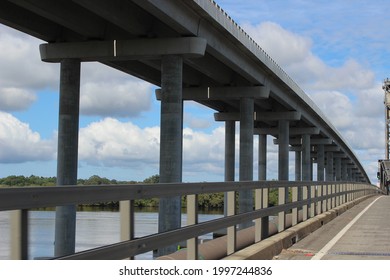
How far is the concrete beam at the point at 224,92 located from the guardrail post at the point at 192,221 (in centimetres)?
3273

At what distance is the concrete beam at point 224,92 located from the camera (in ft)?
130

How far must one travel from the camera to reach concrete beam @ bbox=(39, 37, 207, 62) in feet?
83.9

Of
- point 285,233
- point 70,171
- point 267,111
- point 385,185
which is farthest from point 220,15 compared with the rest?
point 385,185

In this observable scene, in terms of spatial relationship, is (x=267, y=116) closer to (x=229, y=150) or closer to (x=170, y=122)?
(x=229, y=150)

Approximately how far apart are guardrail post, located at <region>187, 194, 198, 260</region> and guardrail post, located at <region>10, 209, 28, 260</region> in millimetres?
3156

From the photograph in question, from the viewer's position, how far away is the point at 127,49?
2597 cm

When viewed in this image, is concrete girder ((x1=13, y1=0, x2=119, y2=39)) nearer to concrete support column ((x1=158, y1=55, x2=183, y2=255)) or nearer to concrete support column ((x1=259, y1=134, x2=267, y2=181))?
concrete support column ((x1=158, y1=55, x2=183, y2=255))

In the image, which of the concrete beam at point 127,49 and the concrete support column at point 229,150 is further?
the concrete support column at point 229,150

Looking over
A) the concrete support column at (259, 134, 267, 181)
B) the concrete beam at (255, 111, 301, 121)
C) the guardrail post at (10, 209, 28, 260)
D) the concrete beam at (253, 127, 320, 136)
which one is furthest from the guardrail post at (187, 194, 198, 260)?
the concrete support column at (259, 134, 267, 181)

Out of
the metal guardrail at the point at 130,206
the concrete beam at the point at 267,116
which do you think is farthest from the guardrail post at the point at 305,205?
the concrete beam at the point at 267,116

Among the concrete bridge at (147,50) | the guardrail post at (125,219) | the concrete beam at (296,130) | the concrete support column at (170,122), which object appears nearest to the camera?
the guardrail post at (125,219)

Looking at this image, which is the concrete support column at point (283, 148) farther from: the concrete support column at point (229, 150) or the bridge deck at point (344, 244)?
the bridge deck at point (344, 244)

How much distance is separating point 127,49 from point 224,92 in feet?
48.1

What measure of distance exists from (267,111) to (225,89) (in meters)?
16.6
